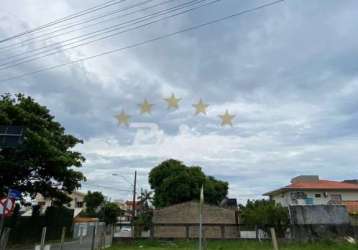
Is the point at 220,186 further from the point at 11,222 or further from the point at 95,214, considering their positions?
the point at 11,222

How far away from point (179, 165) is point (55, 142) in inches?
1014

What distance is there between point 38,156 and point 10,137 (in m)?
8.92

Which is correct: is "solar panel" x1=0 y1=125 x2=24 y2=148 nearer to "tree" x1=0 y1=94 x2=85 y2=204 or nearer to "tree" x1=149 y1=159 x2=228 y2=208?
"tree" x1=0 y1=94 x2=85 y2=204

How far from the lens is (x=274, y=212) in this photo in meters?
25.7

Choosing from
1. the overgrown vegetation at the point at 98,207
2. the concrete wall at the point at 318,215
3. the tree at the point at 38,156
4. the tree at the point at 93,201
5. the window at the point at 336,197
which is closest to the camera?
the tree at the point at 38,156

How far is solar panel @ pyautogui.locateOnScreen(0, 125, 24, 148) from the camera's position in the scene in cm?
1477

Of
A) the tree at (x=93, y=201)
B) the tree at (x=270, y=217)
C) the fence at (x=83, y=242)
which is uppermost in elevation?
the tree at (x=93, y=201)

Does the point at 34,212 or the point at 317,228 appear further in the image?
the point at 34,212

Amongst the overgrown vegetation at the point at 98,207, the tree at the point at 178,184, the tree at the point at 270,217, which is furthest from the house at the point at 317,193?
the overgrown vegetation at the point at 98,207

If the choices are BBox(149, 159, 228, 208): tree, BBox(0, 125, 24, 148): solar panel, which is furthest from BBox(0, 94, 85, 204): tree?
BBox(149, 159, 228, 208): tree

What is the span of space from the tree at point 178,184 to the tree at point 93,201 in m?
19.3

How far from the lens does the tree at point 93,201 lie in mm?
67088

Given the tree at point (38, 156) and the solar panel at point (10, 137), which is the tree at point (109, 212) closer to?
the tree at point (38, 156)

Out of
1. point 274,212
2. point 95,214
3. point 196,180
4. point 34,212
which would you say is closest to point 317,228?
point 274,212
